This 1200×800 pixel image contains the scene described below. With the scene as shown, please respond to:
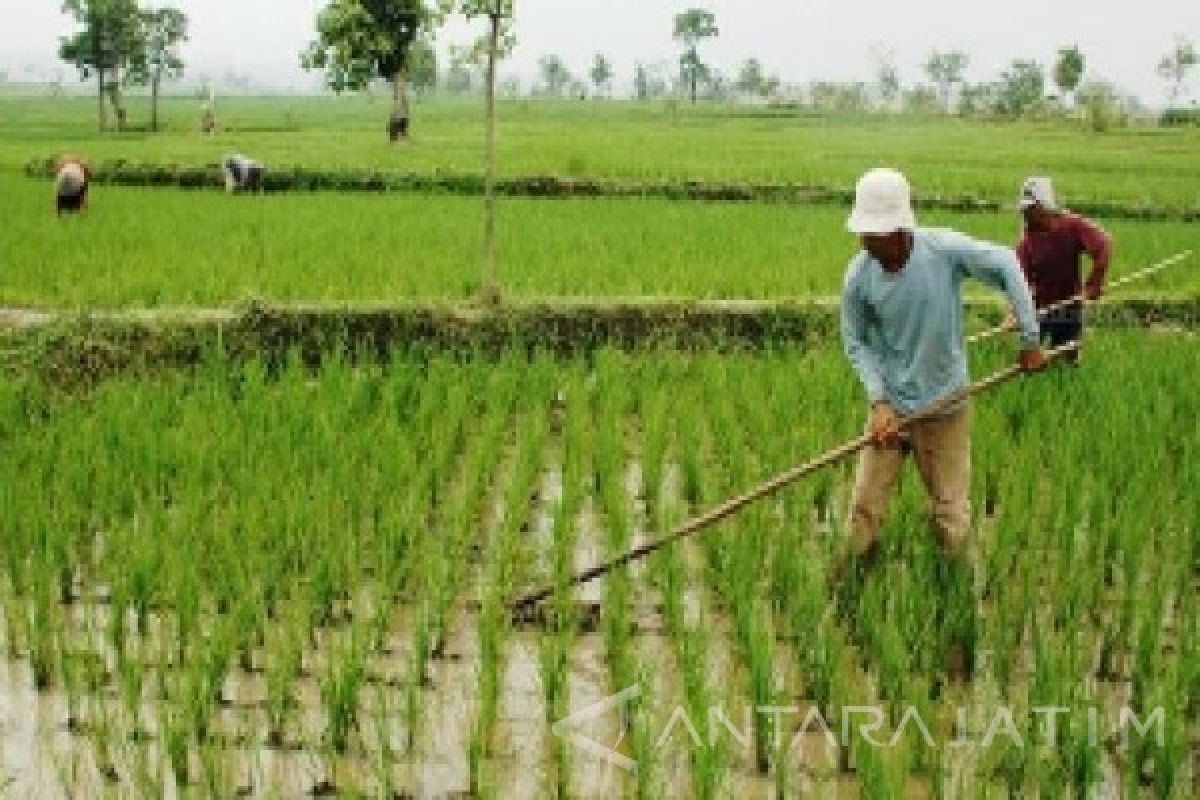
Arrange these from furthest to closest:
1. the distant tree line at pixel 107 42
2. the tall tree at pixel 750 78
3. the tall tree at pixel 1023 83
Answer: the tall tree at pixel 750 78 < the tall tree at pixel 1023 83 < the distant tree line at pixel 107 42

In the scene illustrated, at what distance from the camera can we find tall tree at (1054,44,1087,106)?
194 feet

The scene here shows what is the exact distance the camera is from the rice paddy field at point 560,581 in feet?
9.62

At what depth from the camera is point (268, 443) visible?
5145 mm

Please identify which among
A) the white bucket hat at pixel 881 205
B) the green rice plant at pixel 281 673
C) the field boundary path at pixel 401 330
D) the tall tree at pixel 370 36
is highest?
the tall tree at pixel 370 36

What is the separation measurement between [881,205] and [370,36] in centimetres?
2292

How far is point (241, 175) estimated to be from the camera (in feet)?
48.4

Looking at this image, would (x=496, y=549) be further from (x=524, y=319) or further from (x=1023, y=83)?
(x=1023, y=83)

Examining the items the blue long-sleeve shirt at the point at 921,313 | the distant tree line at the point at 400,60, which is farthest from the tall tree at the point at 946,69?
the blue long-sleeve shirt at the point at 921,313

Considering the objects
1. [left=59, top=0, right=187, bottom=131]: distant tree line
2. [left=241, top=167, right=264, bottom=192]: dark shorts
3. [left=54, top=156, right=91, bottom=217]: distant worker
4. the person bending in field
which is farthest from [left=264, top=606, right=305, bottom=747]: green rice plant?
[left=59, top=0, right=187, bottom=131]: distant tree line

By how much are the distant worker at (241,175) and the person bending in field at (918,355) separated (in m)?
12.1

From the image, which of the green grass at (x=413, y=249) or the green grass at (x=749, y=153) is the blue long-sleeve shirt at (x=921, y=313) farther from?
the green grass at (x=749, y=153)

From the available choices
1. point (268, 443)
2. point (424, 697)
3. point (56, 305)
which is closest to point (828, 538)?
point (424, 697)

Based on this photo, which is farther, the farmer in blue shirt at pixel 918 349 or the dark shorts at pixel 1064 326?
the dark shorts at pixel 1064 326

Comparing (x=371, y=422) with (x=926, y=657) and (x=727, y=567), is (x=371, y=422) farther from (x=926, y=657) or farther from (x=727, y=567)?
(x=926, y=657)
